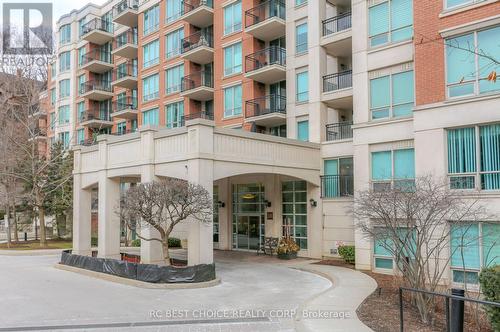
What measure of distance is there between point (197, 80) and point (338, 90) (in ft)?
40.5

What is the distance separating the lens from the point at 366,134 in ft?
61.3

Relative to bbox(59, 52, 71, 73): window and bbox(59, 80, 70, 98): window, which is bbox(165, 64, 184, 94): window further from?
bbox(59, 52, 71, 73): window

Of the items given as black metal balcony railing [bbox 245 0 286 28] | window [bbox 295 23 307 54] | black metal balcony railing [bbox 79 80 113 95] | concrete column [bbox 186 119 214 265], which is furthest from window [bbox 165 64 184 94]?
concrete column [bbox 186 119 214 265]

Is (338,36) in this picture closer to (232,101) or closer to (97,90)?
(232,101)

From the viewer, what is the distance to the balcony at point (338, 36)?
21578mm

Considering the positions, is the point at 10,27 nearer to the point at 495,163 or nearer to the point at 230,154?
the point at 230,154

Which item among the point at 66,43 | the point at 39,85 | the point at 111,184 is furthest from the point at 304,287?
the point at 66,43

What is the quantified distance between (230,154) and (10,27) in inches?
1123

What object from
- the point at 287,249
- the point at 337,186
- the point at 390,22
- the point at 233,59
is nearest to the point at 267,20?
the point at 233,59

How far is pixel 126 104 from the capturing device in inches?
1532

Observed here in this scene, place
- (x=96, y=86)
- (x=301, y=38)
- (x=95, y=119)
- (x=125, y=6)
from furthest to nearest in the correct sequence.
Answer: (x=96, y=86) < (x=95, y=119) < (x=125, y=6) < (x=301, y=38)

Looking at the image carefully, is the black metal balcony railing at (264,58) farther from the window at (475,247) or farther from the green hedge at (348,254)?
the window at (475,247)

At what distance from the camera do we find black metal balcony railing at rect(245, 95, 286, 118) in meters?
25.5

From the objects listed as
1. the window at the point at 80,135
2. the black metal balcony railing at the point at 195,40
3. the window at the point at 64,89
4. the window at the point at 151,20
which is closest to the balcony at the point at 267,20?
the black metal balcony railing at the point at 195,40
